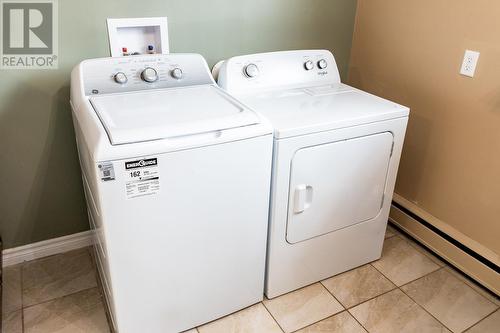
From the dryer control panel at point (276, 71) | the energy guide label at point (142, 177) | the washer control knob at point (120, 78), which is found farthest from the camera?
the dryer control panel at point (276, 71)

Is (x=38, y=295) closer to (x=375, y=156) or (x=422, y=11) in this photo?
(x=375, y=156)

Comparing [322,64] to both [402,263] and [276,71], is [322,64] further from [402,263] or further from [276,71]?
[402,263]

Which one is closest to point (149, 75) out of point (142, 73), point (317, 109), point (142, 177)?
point (142, 73)

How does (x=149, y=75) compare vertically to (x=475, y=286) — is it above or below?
above

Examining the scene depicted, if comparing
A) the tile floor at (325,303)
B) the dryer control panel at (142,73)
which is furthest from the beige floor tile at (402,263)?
the dryer control panel at (142,73)

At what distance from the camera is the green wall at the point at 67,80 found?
1769 mm

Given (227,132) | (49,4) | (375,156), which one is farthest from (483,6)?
(49,4)

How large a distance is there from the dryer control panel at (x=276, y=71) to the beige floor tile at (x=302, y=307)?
95cm

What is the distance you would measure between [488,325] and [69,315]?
1.77 meters

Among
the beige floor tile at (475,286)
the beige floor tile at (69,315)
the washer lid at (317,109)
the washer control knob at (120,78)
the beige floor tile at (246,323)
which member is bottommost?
the beige floor tile at (69,315)

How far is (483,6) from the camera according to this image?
1.75 meters

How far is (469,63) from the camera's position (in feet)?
6.05

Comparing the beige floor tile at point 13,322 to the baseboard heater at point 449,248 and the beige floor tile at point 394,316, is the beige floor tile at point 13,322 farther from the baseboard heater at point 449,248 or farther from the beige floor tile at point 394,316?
the baseboard heater at point 449,248

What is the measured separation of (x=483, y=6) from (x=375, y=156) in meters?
0.77
